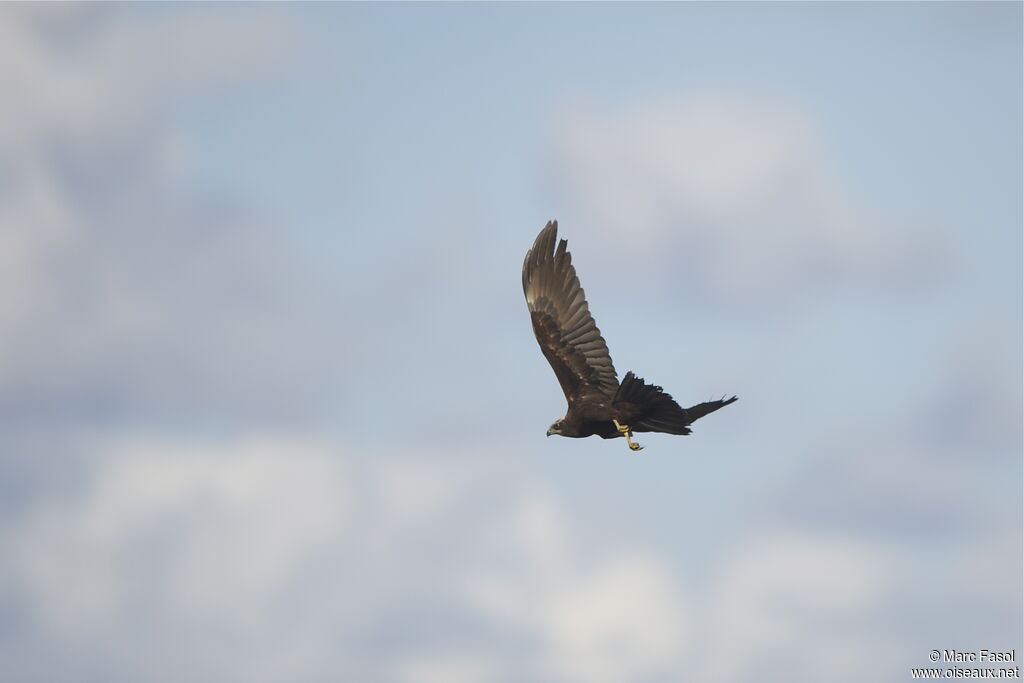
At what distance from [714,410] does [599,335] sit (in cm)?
455

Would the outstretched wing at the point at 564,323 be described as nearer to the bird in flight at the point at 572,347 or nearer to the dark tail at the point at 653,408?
the bird in flight at the point at 572,347

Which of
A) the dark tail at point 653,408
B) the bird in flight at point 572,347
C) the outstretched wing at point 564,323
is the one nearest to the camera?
the dark tail at point 653,408

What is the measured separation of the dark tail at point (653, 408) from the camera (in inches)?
913

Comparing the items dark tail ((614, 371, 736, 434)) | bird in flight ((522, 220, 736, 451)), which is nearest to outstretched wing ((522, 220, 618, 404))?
bird in flight ((522, 220, 736, 451))

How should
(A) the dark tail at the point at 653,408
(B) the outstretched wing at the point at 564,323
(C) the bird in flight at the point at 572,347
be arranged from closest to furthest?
(A) the dark tail at the point at 653,408 < (C) the bird in flight at the point at 572,347 < (B) the outstretched wing at the point at 564,323

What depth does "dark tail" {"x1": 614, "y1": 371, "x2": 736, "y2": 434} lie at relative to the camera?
23.2 m

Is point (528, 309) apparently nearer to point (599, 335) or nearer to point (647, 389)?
point (599, 335)

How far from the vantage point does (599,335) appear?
92.6 ft

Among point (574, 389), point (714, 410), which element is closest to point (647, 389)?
point (714, 410)

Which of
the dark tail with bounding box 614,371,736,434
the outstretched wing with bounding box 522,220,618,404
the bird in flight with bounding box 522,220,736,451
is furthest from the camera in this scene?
the outstretched wing with bounding box 522,220,618,404

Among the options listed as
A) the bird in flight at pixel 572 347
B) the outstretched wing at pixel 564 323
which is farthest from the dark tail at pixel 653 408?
the outstretched wing at pixel 564 323

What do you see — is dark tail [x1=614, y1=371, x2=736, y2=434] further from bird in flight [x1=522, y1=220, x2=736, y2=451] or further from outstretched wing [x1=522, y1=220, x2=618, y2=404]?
outstretched wing [x1=522, y1=220, x2=618, y2=404]

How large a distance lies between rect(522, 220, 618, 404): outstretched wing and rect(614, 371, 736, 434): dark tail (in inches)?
101

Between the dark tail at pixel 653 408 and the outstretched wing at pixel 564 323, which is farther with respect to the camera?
the outstretched wing at pixel 564 323
